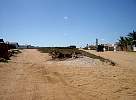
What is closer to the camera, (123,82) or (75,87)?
(75,87)

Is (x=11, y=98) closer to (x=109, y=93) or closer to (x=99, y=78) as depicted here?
(x=109, y=93)

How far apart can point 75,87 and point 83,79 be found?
2359 millimetres

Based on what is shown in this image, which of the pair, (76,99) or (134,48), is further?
(134,48)

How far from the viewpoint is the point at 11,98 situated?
9664 mm

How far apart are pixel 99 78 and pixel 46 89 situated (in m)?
4.39

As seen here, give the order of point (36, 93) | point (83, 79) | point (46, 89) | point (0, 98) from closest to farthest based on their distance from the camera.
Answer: point (0, 98) → point (36, 93) → point (46, 89) → point (83, 79)

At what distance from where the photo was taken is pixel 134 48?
63844mm

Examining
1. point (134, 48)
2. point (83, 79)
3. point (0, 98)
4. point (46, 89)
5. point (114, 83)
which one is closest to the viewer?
point (0, 98)

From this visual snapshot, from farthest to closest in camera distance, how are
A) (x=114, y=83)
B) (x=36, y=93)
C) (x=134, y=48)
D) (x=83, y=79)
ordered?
1. (x=134, y=48)
2. (x=83, y=79)
3. (x=114, y=83)
4. (x=36, y=93)

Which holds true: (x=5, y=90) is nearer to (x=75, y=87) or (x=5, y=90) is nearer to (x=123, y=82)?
(x=75, y=87)

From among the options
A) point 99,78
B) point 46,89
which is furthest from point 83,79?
point 46,89

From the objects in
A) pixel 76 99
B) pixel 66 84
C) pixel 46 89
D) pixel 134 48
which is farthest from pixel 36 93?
pixel 134 48

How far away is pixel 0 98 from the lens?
→ 9.62m

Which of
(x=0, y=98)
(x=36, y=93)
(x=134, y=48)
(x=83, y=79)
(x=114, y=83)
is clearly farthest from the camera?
(x=134, y=48)
